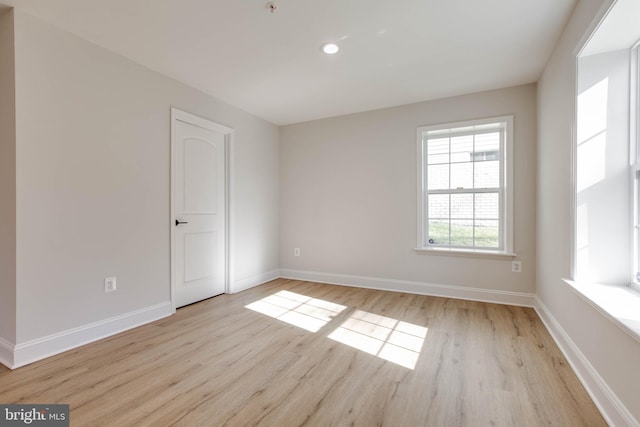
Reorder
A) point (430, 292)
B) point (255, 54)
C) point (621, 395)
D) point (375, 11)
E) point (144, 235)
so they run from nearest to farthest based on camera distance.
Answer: point (621, 395), point (375, 11), point (255, 54), point (144, 235), point (430, 292)

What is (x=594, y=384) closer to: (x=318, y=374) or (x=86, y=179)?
(x=318, y=374)

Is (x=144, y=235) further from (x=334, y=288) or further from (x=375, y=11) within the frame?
(x=375, y=11)

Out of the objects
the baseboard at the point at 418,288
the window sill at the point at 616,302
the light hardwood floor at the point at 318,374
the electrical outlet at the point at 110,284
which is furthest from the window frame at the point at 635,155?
the electrical outlet at the point at 110,284

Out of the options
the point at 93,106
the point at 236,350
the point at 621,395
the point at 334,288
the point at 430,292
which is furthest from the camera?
the point at 334,288

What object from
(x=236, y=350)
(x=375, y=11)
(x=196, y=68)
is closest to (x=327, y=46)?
(x=375, y=11)

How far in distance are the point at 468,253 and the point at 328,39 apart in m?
2.76

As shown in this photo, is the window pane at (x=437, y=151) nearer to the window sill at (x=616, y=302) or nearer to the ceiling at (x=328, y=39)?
the ceiling at (x=328, y=39)

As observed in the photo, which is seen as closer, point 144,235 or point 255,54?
point 255,54

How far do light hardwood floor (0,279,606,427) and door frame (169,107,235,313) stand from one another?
0.72 metres

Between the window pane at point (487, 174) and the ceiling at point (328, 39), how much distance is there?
0.87 m

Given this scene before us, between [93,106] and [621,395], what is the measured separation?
3913 mm

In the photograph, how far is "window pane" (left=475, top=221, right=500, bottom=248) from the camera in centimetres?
343

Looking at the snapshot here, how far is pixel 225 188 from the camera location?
379 cm

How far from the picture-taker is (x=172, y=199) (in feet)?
10.00
